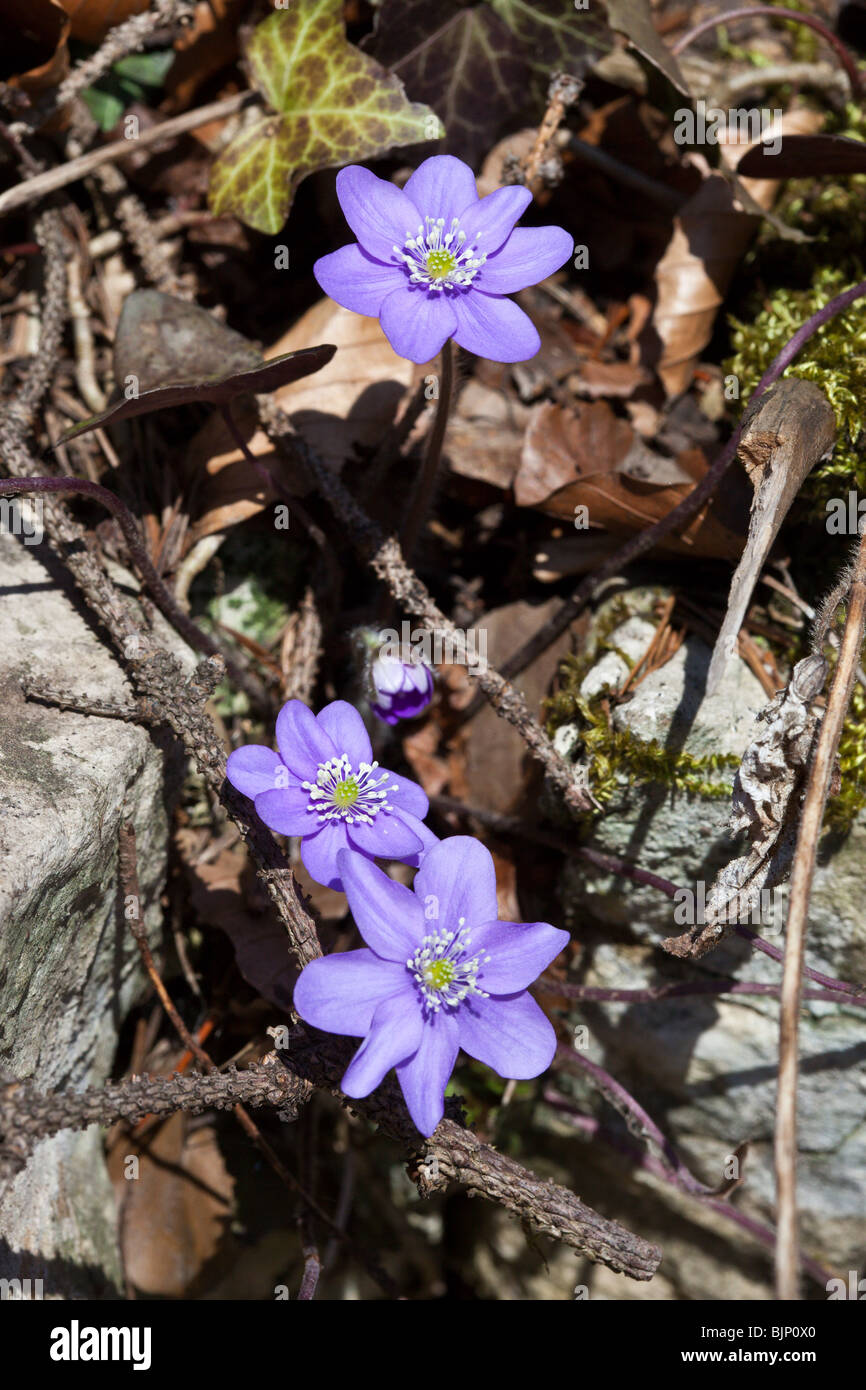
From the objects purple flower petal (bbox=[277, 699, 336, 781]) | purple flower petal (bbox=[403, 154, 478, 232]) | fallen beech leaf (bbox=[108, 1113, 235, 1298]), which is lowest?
fallen beech leaf (bbox=[108, 1113, 235, 1298])

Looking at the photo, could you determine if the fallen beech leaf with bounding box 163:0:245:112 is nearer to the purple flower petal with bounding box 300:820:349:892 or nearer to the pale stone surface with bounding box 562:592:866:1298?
the pale stone surface with bounding box 562:592:866:1298

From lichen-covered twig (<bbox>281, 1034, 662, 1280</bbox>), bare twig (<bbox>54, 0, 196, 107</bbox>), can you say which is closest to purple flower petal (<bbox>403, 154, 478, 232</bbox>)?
bare twig (<bbox>54, 0, 196, 107</bbox>)

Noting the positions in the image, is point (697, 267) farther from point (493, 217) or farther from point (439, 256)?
point (439, 256)

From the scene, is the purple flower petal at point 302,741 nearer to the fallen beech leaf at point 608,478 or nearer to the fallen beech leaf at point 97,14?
the fallen beech leaf at point 608,478

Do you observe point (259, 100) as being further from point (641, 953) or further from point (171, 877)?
point (641, 953)

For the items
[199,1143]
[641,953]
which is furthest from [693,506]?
[199,1143]

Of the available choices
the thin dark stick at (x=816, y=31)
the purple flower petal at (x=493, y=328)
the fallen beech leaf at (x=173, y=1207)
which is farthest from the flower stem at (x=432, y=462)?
the fallen beech leaf at (x=173, y=1207)
